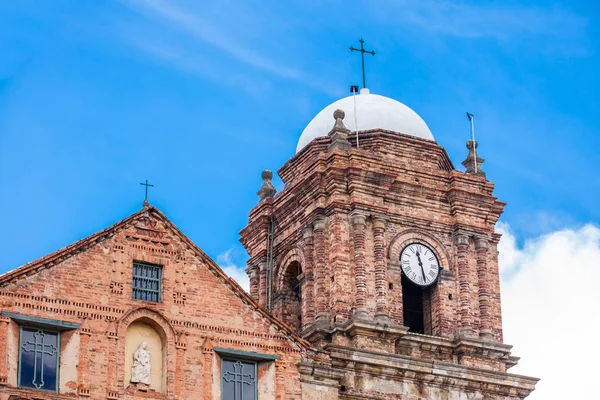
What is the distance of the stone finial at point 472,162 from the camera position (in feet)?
203

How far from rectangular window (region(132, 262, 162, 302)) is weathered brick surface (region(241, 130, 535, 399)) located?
762cm

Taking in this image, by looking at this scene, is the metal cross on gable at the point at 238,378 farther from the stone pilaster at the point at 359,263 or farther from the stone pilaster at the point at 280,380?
the stone pilaster at the point at 359,263

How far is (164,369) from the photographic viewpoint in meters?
47.9

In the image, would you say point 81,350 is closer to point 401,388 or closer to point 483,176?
point 401,388

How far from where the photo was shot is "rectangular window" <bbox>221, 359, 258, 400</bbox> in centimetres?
4847

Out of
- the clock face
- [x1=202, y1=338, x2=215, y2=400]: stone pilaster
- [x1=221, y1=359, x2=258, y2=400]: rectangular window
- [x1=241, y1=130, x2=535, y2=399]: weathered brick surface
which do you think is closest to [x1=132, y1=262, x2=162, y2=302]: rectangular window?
[x1=202, y1=338, x2=215, y2=400]: stone pilaster

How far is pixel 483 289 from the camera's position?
5922cm

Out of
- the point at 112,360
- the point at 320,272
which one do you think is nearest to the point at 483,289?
the point at 320,272

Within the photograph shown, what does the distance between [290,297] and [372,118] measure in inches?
273

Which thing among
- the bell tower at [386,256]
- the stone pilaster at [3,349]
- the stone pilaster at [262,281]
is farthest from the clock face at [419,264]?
the stone pilaster at [3,349]

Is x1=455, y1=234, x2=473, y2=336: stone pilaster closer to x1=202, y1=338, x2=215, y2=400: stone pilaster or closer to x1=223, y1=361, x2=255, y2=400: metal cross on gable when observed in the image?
x1=223, y1=361, x2=255, y2=400: metal cross on gable

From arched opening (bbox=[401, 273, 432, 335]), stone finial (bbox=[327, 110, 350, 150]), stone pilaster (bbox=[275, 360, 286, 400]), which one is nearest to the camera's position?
stone pilaster (bbox=[275, 360, 286, 400])

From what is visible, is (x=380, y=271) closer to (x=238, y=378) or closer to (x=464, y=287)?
(x=464, y=287)

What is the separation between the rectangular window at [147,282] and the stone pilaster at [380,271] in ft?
32.4
